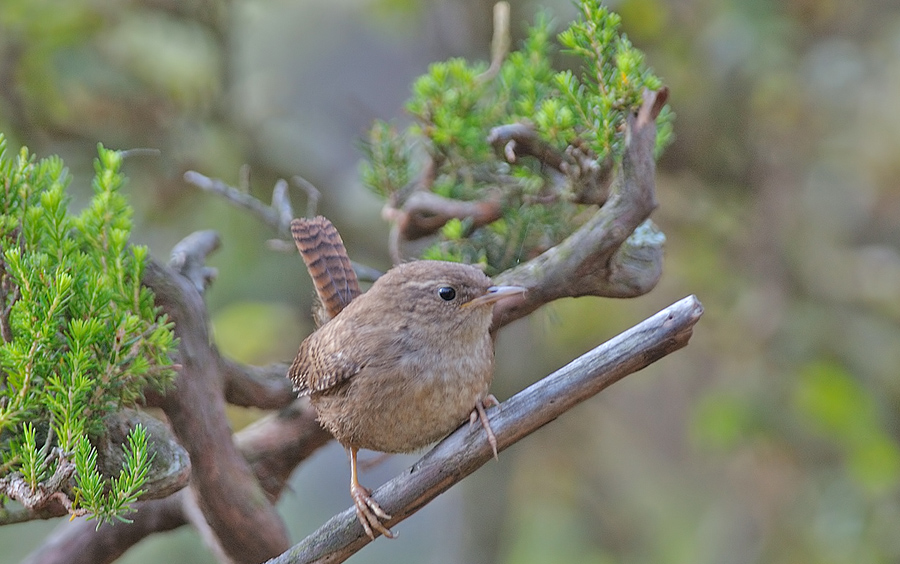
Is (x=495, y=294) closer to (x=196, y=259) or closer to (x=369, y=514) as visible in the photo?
(x=369, y=514)

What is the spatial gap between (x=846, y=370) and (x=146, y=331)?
3.28 m

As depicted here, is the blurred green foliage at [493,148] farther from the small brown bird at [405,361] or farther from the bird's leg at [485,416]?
the bird's leg at [485,416]

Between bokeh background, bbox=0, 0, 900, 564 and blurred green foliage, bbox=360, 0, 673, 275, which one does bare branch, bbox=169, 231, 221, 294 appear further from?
bokeh background, bbox=0, 0, 900, 564

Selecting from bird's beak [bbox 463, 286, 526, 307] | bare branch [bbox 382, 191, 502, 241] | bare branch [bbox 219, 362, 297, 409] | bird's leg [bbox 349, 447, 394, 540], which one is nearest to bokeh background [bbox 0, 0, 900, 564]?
bare branch [bbox 382, 191, 502, 241]

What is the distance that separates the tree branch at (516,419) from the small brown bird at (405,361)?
0.29 ft

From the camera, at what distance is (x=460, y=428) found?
1.70 meters

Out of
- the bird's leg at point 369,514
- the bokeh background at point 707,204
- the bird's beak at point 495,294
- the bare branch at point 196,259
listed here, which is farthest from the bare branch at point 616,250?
the bokeh background at point 707,204

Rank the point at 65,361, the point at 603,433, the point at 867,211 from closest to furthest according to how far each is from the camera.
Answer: the point at 65,361 < the point at 867,211 < the point at 603,433

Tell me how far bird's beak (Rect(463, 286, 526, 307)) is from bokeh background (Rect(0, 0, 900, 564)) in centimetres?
208

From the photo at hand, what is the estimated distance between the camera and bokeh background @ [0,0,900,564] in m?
3.91

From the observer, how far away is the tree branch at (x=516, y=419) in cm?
150

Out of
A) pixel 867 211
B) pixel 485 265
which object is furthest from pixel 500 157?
pixel 867 211

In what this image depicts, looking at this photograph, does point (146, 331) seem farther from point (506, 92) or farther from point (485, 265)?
point (506, 92)

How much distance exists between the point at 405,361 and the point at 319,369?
0.65ft
